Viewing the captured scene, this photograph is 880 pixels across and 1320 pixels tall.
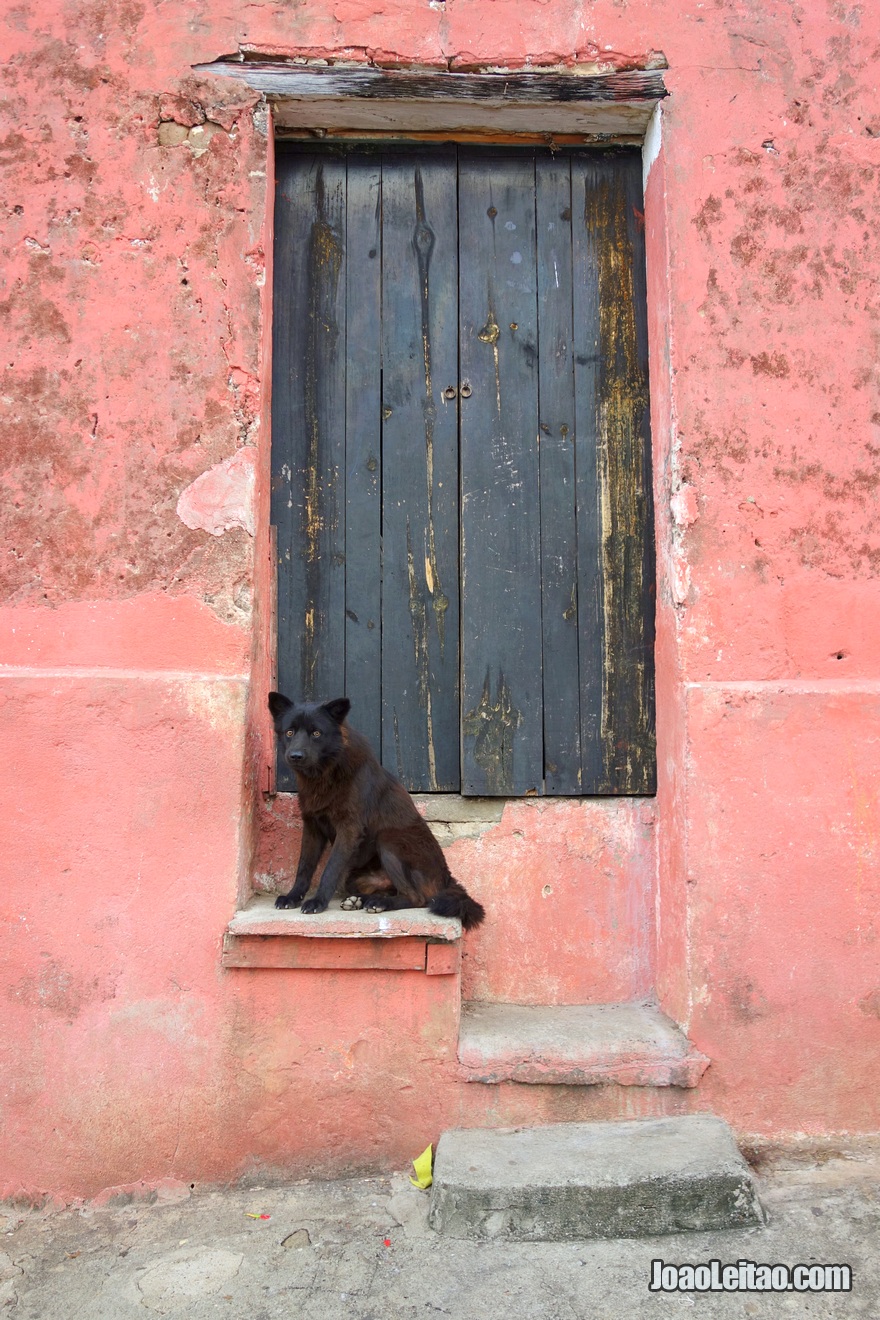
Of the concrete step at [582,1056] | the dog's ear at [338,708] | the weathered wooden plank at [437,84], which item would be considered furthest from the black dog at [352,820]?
the weathered wooden plank at [437,84]

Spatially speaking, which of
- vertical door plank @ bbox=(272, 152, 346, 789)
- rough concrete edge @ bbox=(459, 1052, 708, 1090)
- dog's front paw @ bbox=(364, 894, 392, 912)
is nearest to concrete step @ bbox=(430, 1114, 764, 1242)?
rough concrete edge @ bbox=(459, 1052, 708, 1090)

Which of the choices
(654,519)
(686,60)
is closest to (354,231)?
(686,60)

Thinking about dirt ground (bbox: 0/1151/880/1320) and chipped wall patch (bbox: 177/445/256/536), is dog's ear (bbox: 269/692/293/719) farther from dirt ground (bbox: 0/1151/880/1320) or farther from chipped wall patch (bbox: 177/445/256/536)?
dirt ground (bbox: 0/1151/880/1320)

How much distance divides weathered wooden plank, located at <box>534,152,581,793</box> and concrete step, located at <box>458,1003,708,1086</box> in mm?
992

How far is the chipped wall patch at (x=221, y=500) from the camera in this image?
12.8 feet

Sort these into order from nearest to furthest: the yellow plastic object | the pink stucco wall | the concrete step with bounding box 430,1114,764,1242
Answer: the concrete step with bounding box 430,1114,764,1242 → the yellow plastic object → the pink stucco wall

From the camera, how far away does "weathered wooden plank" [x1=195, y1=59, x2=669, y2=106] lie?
402 centimetres

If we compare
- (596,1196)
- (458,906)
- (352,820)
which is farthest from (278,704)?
(596,1196)

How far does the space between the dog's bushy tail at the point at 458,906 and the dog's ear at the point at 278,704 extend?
94 centimetres

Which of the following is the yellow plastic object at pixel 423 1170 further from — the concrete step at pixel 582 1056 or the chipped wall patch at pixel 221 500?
the chipped wall patch at pixel 221 500

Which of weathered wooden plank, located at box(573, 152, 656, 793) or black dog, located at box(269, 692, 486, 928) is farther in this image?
weathered wooden plank, located at box(573, 152, 656, 793)

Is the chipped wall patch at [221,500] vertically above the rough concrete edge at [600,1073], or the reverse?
the chipped wall patch at [221,500]

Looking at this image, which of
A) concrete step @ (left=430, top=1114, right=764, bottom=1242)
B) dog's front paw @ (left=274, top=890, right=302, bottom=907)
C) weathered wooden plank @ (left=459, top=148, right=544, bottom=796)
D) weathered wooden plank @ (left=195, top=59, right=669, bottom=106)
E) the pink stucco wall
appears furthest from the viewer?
weathered wooden plank @ (left=459, top=148, right=544, bottom=796)

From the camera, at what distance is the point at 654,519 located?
14.2 ft
